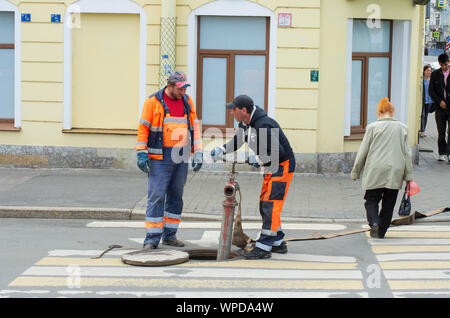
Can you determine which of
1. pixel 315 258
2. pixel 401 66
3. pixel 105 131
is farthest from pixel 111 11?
pixel 315 258

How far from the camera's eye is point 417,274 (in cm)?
778

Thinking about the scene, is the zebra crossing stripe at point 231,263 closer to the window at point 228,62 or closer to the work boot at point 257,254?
the work boot at point 257,254

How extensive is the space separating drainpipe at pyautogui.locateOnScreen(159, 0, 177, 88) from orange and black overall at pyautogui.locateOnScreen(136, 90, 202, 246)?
5.37 metres

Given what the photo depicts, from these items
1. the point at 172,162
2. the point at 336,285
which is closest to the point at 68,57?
the point at 172,162

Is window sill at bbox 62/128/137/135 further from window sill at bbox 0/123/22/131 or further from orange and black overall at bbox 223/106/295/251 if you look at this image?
orange and black overall at bbox 223/106/295/251

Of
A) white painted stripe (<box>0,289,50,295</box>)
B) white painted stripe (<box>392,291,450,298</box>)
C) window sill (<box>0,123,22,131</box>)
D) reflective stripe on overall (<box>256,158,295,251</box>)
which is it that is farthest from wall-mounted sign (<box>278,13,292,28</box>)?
white painted stripe (<box>0,289,50,295</box>)

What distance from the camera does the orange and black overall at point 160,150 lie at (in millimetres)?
8727

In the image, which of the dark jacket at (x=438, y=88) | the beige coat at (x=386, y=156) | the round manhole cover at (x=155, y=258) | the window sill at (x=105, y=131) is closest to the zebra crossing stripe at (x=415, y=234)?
the beige coat at (x=386, y=156)

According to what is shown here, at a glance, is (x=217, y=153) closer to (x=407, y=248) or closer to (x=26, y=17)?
(x=407, y=248)

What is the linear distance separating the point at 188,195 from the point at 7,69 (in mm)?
4722

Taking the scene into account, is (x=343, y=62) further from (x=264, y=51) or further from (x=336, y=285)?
(x=336, y=285)

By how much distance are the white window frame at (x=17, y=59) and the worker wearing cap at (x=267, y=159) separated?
23.6 ft

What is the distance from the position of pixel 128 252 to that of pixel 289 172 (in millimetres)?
1868

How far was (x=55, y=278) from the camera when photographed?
24.7ft
